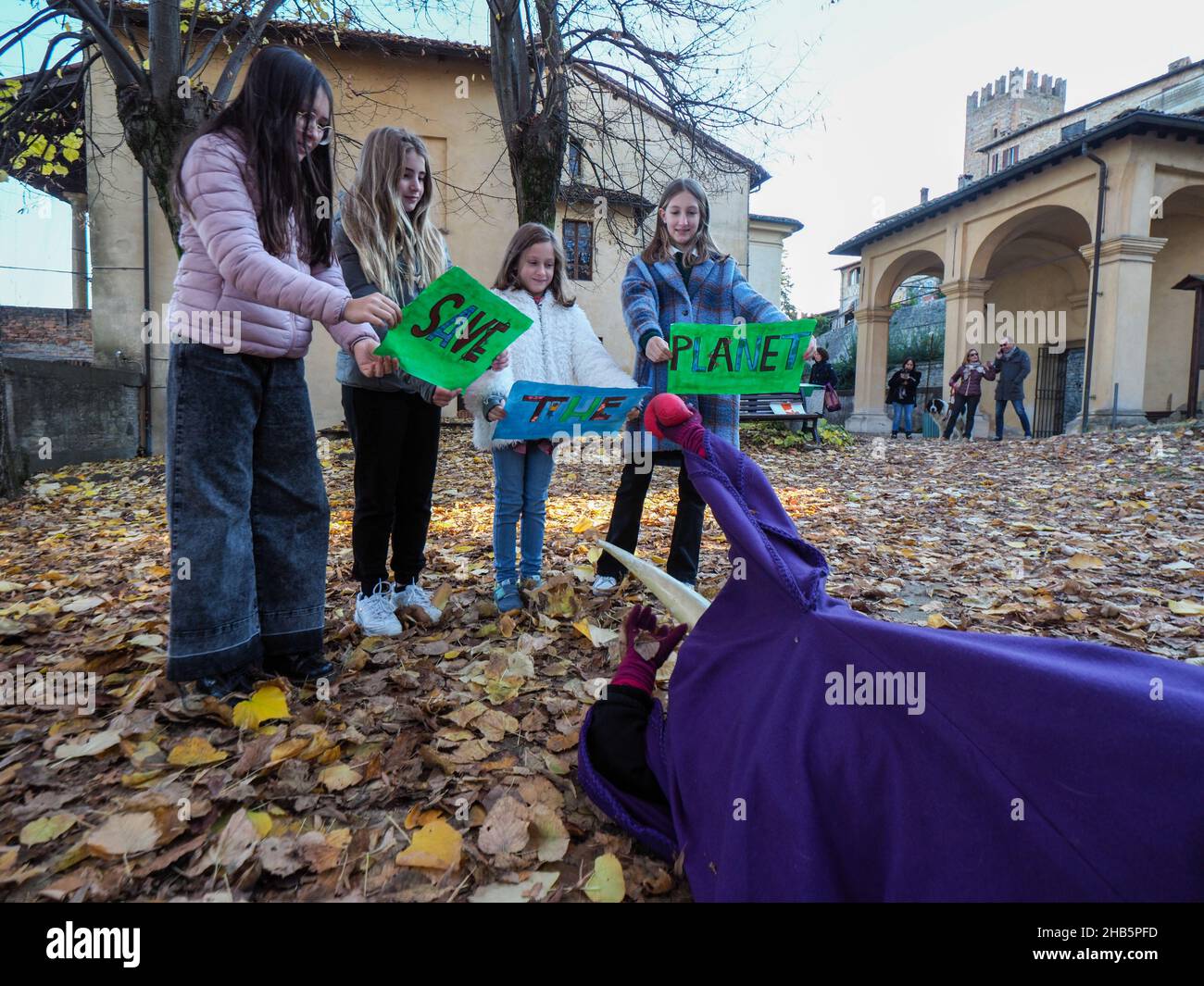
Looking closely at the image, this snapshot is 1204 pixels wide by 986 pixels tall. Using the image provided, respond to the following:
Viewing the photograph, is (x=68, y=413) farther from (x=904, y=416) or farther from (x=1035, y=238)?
(x=1035, y=238)

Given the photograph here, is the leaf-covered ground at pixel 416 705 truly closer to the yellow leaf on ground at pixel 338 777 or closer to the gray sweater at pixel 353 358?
the yellow leaf on ground at pixel 338 777

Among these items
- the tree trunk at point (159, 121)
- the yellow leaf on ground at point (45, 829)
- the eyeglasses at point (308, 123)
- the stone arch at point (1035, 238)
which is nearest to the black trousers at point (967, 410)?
the stone arch at point (1035, 238)

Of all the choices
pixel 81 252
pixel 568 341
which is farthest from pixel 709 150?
pixel 81 252

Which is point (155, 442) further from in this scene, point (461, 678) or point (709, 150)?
point (461, 678)

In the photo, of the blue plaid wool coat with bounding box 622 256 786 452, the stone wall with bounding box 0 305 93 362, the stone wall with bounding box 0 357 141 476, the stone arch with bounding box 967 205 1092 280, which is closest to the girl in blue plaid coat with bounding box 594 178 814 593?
the blue plaid wool coat with bounding box 622 256 786 452

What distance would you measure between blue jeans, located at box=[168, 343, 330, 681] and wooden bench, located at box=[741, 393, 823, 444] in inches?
385

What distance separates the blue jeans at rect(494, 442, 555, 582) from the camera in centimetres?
305

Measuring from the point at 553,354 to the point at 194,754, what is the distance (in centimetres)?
203

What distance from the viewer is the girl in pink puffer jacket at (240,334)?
191 cm

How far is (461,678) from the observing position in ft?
7.94

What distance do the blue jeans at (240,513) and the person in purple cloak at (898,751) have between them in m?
1.42

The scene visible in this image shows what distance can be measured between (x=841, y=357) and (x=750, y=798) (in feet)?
87.6

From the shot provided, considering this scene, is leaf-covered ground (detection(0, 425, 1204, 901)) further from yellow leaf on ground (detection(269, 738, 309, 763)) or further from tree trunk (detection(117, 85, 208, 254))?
tree trunk (detection(117, 85, 208, 254))

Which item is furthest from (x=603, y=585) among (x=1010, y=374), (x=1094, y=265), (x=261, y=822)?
(x=1094, y=265)
